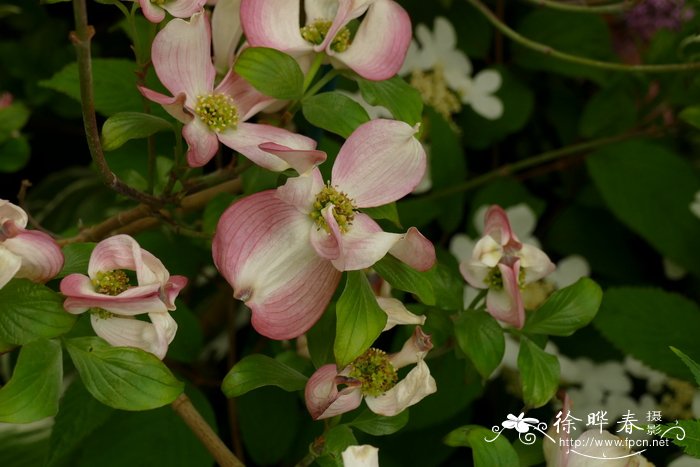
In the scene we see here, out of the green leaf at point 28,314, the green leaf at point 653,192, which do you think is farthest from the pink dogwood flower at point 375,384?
the green leaf at point 653,192

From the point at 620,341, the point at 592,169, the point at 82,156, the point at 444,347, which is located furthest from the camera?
the point at 82,156

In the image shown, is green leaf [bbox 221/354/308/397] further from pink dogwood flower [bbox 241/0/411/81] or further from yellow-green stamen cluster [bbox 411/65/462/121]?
yellow-green stamen cluster [bbox 411/65/462/121]

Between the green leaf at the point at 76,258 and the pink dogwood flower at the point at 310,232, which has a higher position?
the pink dogwood flower at the point at 310,232

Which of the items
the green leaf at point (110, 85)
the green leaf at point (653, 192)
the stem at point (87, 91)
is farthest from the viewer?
the green leaf at point (653, 192)

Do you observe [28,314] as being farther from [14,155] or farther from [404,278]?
[14,155]

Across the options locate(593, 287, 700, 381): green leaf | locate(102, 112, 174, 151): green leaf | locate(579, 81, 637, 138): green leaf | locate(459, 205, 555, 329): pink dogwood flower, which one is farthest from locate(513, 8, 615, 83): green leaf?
locate(102, 112, 174, 151): green leaf

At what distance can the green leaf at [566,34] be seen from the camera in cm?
69

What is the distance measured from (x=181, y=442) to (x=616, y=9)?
15.0 inches

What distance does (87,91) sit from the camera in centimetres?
28

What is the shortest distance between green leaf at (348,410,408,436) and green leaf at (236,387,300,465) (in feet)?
0.60

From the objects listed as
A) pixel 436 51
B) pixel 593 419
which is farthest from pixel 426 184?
pixel 593 419

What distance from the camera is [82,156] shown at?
2.66 feet

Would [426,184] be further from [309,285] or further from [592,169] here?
[309,285]

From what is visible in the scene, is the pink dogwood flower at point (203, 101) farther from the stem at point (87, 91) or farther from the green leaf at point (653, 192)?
the green leaf at point (653, 192)
